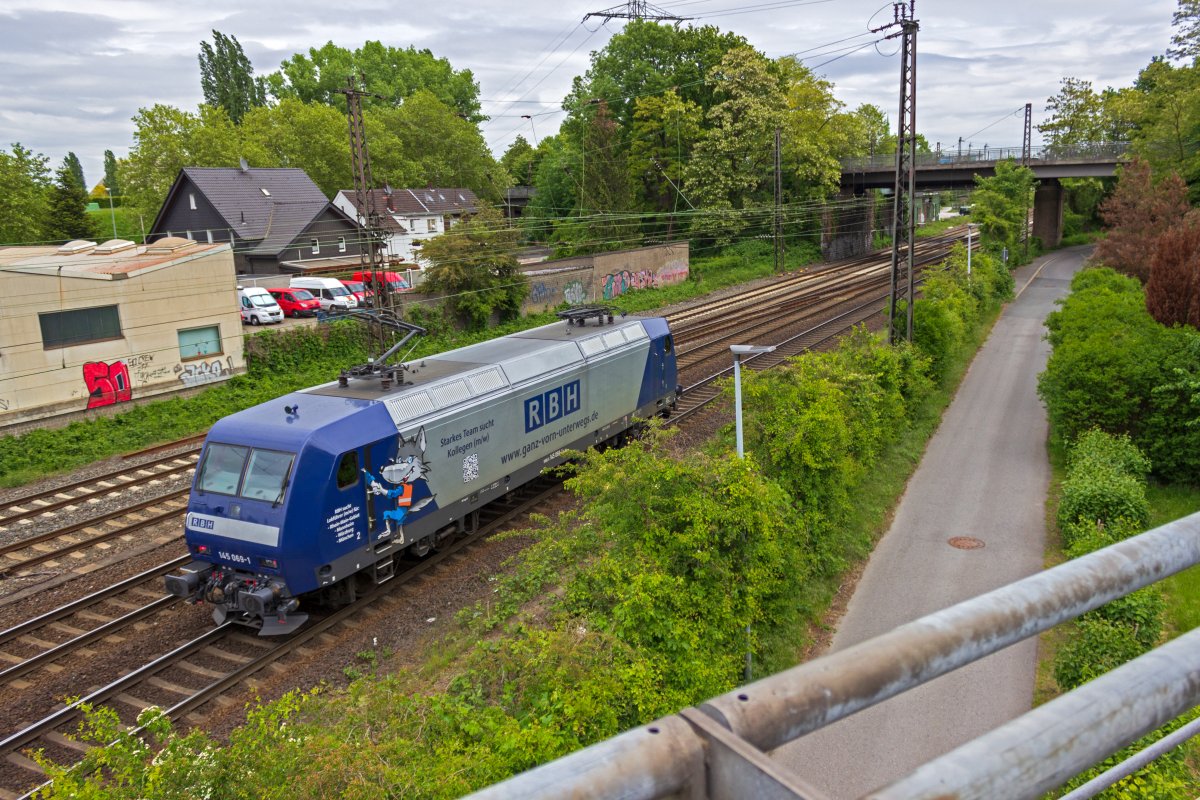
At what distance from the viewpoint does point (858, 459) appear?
2112 cm

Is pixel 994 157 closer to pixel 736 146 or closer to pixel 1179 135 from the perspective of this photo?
pixel 1179 135

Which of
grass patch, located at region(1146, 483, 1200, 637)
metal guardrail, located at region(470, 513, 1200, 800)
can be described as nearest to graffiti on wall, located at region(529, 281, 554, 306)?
grass patch, located at region(1146, 483, 1200, 637)

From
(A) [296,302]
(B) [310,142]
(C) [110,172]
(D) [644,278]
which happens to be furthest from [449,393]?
(C) [110,172]

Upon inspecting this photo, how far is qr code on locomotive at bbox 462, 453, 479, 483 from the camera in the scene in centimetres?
1741

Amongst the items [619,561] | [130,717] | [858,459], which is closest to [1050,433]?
[858,459]

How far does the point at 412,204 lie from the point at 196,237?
20.7m

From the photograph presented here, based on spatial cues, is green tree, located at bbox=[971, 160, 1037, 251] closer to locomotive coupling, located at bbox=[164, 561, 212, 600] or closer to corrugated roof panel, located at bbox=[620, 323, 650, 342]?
corrugated roof panel, located at bbox=[620, 323, 650, 342]

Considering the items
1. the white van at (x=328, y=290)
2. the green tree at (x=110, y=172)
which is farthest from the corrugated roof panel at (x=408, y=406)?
the green tree at (x=110, y=172)

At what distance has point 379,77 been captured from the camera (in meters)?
105

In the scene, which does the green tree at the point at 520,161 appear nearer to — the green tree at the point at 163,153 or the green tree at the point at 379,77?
the green tree at the point at 379,77

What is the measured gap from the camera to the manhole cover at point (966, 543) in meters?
18.9

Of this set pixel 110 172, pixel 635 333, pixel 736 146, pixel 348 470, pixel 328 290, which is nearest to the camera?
pixel 348 470

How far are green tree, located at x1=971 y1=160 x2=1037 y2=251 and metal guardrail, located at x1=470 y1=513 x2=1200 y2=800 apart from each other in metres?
62.1

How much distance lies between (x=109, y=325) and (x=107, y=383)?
1.95m
